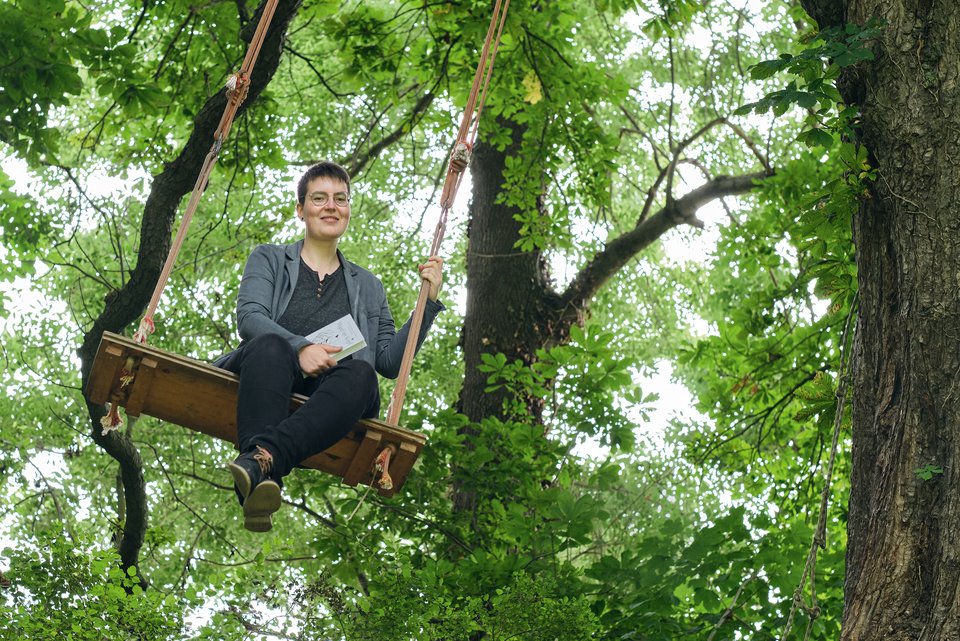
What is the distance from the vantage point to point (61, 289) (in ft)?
38.6

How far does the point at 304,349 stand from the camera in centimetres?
394

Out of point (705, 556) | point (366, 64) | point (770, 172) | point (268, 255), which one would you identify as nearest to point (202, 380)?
point (268, 255)

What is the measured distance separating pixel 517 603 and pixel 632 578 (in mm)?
762

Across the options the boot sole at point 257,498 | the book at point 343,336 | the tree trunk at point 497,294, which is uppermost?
the tree trunk at point 497,294

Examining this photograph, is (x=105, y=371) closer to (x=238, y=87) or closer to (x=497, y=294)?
(x=238, y=87)

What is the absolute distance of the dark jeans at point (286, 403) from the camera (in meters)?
3.60

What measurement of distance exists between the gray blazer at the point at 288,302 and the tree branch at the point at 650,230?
14.2ft

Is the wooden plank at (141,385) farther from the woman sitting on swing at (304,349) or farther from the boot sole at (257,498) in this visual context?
the boot sole at (257,498)

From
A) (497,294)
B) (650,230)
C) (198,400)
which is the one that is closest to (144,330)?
(198,400)

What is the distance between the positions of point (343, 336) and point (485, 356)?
2.22 metres

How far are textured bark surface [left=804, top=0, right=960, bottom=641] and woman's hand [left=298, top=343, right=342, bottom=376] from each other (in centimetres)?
169

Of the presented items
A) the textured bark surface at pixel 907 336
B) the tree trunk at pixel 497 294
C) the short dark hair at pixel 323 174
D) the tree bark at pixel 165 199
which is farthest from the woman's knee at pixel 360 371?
the tree trunk at pixel 497 294

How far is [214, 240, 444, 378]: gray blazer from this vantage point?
4.16 meters

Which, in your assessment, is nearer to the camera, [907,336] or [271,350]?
[907,336]
